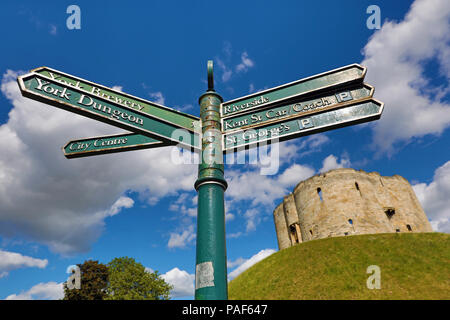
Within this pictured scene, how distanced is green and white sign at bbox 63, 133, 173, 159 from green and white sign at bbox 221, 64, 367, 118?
1.28 metres

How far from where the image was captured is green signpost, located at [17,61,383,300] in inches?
144

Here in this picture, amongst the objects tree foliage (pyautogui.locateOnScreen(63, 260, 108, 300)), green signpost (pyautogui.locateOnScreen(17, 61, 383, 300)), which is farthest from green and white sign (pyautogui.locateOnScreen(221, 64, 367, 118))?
tree foliage (pyautogui.locateOnScreen(63, 260, 108, 300))

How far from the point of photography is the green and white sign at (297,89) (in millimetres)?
3928

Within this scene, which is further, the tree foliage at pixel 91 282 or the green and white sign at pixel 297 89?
the tree foliage at pixel 91 282

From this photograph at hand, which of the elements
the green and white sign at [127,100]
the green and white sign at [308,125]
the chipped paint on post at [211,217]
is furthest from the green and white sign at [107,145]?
the green and white sign at [308,125]

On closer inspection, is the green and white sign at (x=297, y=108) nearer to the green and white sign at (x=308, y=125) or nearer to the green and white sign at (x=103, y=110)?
the green and white sign at (x=308, y=125)

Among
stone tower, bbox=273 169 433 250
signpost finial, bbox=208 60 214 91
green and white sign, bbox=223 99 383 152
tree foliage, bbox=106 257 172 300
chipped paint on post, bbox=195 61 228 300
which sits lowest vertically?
chipped paint on post, bbox=195 61 228 300

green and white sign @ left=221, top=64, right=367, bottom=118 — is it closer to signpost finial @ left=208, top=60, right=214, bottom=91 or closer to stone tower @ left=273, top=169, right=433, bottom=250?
signpost finial @ left=208, top=60, right=214, bottom=91

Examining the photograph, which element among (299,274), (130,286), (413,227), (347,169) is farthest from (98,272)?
(413,227)

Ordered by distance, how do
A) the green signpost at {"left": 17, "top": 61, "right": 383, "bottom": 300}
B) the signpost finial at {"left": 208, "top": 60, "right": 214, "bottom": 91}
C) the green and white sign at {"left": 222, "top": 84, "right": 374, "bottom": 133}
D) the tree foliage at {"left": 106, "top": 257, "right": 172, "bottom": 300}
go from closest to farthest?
the green signpost at {"left": 17, "top": 61, "right": 383, "bottom": 300} < the green and white sign at {"left": 222, "top": 84, "right": 374, "bottom": 133} < the signpost finial at {"left": 208, "top": 60, "right": 214, "bottom": 91} < the tree foliage at {"left": 106, "top": 257, "right": 172, "bottom": 300}

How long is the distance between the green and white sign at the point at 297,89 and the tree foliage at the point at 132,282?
1346 inches

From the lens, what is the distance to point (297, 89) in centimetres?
412

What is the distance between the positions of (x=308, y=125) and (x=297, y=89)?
655 millimetres

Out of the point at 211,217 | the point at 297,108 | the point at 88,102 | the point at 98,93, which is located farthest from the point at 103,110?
the point at 297,108
